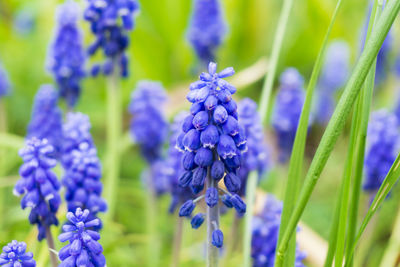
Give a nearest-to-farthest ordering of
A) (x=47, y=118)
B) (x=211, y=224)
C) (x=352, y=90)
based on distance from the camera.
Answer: (x=352, y=90) < (x=211, y=224) < (x=47, y=118)

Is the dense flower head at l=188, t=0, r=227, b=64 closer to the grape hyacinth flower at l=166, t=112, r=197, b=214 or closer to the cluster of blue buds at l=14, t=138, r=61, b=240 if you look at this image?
the grape hyacinth flower at l=166, t=112, r=197, b=214

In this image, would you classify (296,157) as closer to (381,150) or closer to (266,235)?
(266,235)

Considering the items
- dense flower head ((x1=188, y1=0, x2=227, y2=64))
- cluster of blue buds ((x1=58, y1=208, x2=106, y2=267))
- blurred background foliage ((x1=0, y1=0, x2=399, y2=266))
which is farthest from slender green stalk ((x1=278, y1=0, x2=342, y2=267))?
blurred background foliage ((x1=0, y1=0, x2=399, y2=266))

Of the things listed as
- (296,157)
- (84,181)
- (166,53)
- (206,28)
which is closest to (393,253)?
(296,157)

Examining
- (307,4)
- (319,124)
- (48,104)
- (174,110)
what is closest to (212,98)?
(48,104)

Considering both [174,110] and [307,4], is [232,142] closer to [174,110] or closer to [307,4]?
[174,110]

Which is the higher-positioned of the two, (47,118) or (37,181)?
(47,118)
